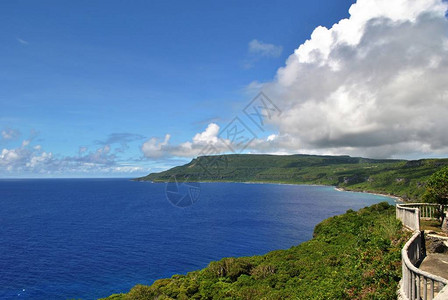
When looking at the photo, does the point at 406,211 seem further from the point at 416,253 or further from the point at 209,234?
the point at 209,234

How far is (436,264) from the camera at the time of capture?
45.2ft

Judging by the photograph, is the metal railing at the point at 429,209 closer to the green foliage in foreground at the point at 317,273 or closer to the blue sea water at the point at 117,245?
the green foliage in foreground at the point at 317,273

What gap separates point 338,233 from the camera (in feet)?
140

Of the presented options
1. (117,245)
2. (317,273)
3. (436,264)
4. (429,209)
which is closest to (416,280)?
(436,264)

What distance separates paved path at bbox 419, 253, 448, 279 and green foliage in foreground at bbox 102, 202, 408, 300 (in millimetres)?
1165

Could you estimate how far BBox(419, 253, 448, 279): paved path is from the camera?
1254 cm

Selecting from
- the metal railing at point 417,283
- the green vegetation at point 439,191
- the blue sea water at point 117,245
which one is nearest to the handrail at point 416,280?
the metal railing at point 417,283

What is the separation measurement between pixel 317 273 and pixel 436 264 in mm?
13252

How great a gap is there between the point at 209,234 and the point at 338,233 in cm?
4301

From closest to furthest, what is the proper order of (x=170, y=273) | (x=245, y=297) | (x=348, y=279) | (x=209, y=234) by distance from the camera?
(x=348, y=279) → (x=245, y=297) → (x=170, y=273) → (x=209, y=234)

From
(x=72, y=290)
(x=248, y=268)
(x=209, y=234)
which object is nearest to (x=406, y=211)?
(x=248, y=268)

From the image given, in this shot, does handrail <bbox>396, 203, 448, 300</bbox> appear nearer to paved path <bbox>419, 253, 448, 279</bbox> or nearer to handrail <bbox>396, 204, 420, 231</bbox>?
paved path <bbox>419, 253, 448, 279</bbox>

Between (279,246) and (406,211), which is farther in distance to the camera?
(279,246)

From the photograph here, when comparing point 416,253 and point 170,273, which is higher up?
point 416,253
